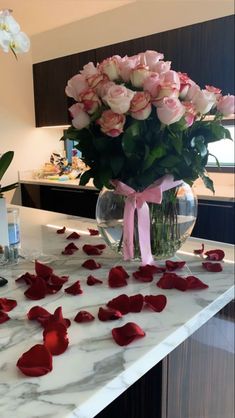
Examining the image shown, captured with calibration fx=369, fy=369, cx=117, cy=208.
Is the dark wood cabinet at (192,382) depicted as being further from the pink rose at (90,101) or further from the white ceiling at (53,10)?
the white ceiling at (53,10)

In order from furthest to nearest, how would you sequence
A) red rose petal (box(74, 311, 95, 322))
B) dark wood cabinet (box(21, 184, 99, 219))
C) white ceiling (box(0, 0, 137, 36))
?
dark wood cabinet (box(21, 184, 99, 219)), white ceiling (box(0, 0, 137, 36)), red rose petal (box(74, 311, 95, 322))

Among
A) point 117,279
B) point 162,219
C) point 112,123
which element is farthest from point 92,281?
point 112,123

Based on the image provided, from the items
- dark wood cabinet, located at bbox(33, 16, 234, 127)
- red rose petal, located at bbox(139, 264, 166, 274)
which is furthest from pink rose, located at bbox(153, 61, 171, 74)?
dark wood cabinet, located at bbox(33, 16, 234, 127)

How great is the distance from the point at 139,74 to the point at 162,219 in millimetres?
400

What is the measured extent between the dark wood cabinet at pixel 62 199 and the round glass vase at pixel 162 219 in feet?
7.23

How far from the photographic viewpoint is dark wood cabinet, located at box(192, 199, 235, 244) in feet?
8.32

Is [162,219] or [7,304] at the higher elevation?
[162,219]

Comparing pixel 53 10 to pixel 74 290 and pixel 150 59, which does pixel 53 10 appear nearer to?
pixel 150 59

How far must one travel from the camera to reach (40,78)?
3955 millimetres

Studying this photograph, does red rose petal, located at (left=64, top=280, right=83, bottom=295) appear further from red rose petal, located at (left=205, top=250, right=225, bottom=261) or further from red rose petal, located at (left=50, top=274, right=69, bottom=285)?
red rose petal, located at (left=205, top=250, right=225, bottom=261)

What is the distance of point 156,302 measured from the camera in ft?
2.63

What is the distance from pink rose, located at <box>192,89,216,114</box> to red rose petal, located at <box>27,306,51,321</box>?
62cm

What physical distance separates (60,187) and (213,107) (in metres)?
2.71

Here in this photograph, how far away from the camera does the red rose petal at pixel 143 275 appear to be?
3.11 ft
